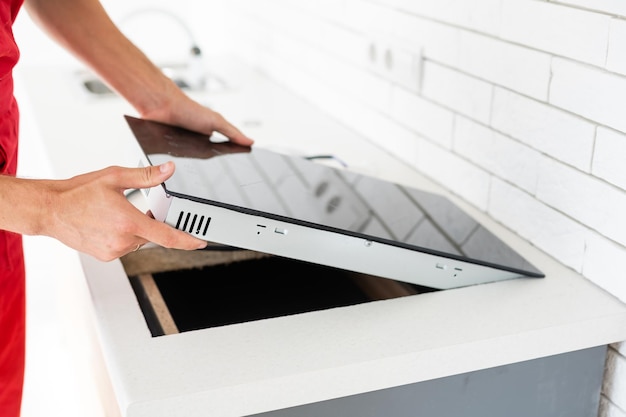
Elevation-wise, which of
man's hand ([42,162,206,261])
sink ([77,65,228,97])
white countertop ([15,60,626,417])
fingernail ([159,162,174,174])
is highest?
fingernail ([159,162,174,174])

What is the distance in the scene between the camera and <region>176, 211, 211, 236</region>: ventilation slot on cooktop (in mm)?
927

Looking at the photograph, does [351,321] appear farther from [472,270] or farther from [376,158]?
[376,158]

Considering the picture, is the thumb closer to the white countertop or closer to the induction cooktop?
the induction cooktop

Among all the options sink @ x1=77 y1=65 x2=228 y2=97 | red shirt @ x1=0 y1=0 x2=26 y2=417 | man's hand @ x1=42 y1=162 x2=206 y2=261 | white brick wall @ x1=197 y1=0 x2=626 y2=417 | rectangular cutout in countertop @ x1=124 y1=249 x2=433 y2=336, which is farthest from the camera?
sink @ x1=77 y1=65 x2=228 y2=97

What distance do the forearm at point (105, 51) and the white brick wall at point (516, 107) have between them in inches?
20.5

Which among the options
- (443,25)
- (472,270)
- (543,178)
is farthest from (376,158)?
(472,270)

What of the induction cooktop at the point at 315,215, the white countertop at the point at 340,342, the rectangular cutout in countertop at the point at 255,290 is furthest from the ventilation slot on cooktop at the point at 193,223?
the rectangular cutout in countertop at the point at 255,290

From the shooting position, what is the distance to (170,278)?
1.36 m

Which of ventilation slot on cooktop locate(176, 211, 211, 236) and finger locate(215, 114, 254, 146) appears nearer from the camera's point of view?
ventilation slot on cooktop locate(176, 211, 211, 236)

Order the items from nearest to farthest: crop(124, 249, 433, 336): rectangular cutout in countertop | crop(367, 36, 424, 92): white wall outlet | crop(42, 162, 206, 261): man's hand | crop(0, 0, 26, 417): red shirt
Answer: crop(42, 162, 206, 261): man's hand < crop(0, 0, 26, 417): red shirt < crop(124, 249, 433, 336): rectangular cutout in countertop < crop(367, 36, 424, 92): white wall outlet

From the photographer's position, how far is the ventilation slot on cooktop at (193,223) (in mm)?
927

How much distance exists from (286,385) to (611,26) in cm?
65

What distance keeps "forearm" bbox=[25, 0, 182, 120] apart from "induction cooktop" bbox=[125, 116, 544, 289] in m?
0.10

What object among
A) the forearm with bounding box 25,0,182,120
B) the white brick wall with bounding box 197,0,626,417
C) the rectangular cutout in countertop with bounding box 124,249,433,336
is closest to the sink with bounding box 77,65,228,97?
the white brick wall with bounding box 197,0,626,417
